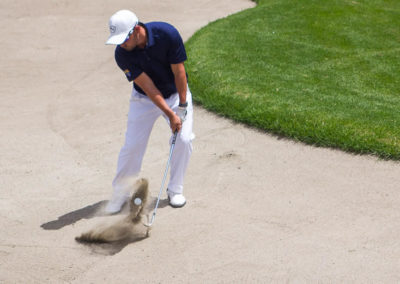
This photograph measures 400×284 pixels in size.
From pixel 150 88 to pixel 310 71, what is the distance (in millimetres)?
5305

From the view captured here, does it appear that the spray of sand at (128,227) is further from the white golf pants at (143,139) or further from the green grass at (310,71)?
the green grass at (310,71)

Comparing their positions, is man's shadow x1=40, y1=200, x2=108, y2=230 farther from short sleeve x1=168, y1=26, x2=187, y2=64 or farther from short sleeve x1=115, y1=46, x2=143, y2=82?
short sleeve x1=168, y1=26, x2=187, y2=64

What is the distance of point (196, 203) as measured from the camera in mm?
6297

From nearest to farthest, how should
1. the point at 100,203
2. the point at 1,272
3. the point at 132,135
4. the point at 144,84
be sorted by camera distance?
1. the point at 1,272
2. the point at 144,84
3. the point at 132,135
4. the point at 100,203

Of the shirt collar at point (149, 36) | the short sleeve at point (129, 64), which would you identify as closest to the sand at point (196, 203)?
the short sleeve at point (129, 64)

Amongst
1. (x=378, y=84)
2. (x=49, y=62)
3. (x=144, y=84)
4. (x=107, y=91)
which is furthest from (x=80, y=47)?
(x=144, y=84)

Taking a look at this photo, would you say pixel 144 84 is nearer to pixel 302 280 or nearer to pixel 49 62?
pixel 302 280

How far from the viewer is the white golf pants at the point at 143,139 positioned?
5.95m

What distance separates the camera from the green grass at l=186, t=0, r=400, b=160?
7.50 metres

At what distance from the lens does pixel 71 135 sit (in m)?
8.23

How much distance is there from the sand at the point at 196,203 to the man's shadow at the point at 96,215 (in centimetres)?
2

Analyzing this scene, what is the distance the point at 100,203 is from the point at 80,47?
246 inches

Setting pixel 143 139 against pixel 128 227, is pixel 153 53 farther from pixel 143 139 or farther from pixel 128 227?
pixel 128 227

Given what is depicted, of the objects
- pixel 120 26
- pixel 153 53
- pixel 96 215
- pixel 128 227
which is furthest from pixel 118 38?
pixel 96 215
